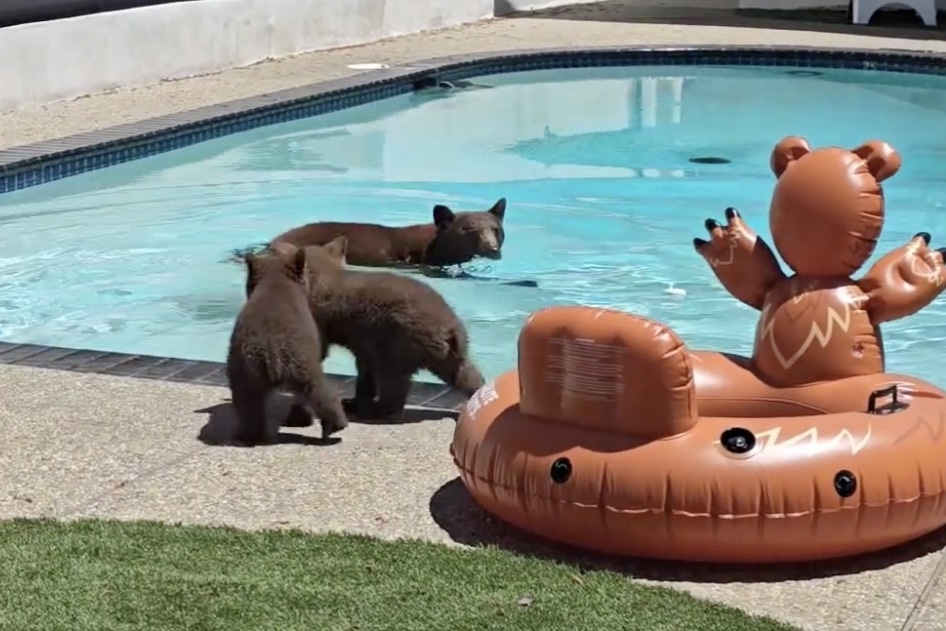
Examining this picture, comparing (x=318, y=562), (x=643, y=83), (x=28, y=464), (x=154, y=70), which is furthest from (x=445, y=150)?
(x=318, y=562)

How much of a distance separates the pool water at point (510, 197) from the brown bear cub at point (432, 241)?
0.22 metres

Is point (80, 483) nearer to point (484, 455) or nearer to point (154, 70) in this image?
point (484, 455)

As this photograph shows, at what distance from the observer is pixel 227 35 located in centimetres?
1798

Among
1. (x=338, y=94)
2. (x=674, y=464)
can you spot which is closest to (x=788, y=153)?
(x=674, y=464)

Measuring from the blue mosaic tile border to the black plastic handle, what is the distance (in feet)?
28.3

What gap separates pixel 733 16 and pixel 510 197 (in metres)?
12.9

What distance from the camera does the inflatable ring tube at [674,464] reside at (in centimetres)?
453

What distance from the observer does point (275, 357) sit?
564 cm

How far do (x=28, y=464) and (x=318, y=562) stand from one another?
1579 mm

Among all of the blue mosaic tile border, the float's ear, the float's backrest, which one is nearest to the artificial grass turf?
the float's backrest

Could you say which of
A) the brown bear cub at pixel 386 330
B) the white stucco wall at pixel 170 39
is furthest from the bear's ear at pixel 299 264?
the white stucco wall at pixel 170 39

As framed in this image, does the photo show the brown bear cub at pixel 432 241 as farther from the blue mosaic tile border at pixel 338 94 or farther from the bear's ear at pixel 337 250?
the blue mosaic tile border at pixel 338 94

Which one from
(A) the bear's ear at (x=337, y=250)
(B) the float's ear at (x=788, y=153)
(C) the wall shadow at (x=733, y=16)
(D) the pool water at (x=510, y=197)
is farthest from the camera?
(C) the wall shadow at (x=733, y=16)

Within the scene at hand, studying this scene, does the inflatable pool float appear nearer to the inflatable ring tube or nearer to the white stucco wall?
the inflatable ring tube
